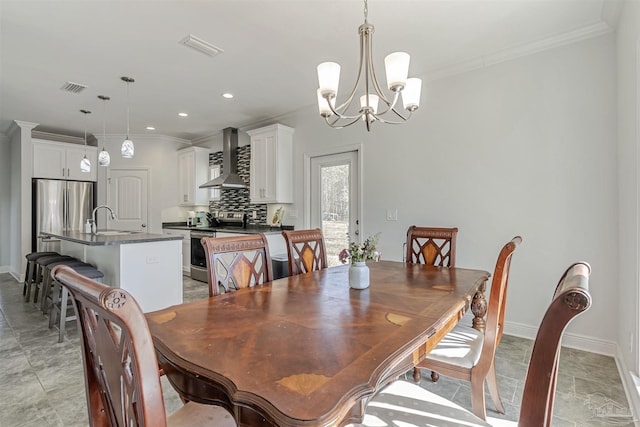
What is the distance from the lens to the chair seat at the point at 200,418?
1.03 meters

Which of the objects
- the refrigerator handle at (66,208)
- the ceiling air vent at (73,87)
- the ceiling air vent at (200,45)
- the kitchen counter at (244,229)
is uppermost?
the ceiling air vent at (73,87)

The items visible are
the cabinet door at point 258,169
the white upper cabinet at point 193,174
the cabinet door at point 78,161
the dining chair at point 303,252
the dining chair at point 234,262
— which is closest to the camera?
the dining chair at point 234,262

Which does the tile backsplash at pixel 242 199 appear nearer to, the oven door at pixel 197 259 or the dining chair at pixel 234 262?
the oven door at pixel 197 259

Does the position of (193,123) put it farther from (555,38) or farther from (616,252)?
(616,252)

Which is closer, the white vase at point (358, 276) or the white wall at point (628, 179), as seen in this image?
the white vase at point (358, 276)

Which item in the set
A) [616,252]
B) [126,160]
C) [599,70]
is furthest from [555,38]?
[126,160]

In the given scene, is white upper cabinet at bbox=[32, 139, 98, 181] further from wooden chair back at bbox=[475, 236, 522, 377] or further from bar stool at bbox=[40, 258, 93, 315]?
wooden chair back at bbox=[475, 236, 522, 377]

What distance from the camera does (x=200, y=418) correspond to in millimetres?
1051

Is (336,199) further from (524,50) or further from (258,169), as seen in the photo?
(524,50)

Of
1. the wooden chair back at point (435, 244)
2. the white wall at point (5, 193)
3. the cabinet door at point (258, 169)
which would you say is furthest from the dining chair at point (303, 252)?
the white wall at point (5, 193)

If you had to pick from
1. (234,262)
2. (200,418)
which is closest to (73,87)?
(234,262)

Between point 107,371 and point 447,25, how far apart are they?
9.89 feet

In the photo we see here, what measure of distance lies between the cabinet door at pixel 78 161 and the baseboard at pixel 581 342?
677cm

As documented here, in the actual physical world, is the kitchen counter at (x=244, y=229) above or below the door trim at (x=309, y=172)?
below
